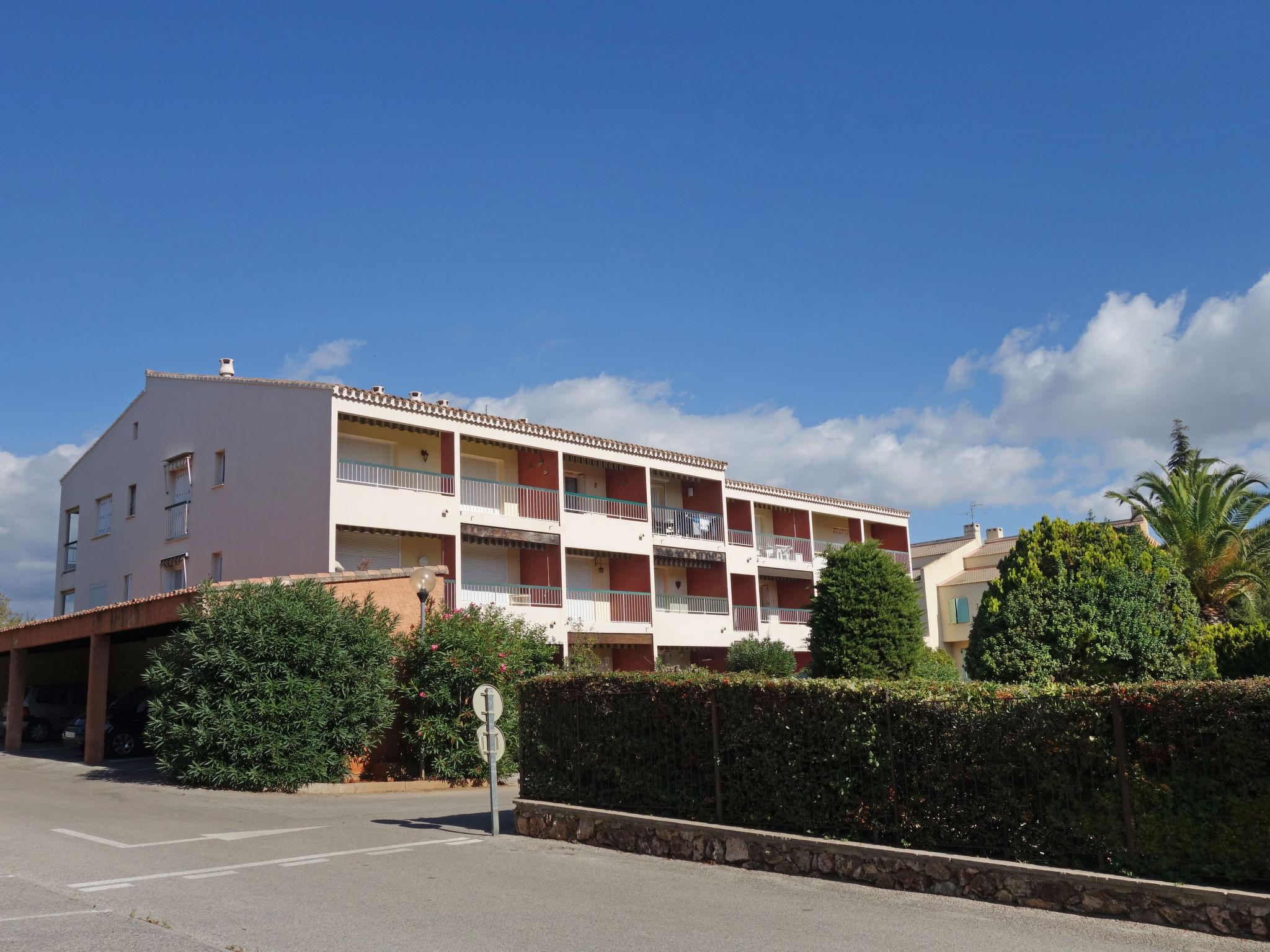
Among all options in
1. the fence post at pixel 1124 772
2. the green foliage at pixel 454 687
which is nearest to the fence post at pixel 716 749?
the fence post at pixel 1124 772

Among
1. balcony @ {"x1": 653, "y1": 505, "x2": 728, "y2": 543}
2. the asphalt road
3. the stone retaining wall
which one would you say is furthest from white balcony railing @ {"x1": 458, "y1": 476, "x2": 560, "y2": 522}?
the stone retaining wall

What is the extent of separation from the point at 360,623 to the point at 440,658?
1.61 m

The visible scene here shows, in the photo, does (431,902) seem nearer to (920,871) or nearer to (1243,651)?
(920,871)

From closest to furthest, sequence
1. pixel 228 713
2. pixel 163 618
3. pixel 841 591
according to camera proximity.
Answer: pixel 228 713, pixel 163 618, pixel 841 591

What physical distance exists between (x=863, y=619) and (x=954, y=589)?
25.3 meters

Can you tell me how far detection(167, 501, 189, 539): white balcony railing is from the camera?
3219 centimetres

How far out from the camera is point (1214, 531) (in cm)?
2748

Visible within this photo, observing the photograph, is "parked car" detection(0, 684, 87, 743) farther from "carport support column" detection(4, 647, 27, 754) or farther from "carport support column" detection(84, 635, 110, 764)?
"carport support column" detection(84, 635, 110, 764)

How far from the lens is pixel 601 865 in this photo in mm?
10922

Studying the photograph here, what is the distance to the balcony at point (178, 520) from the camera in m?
32.2

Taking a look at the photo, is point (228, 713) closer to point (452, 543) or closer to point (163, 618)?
point (163, 618)

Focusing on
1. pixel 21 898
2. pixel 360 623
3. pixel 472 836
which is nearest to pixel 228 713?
pixel 360 623

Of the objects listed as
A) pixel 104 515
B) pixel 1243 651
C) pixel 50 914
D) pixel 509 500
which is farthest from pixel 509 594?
pixel 50 914

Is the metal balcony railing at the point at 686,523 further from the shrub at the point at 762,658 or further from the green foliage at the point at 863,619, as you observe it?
the green foliage at the point at 863,619
